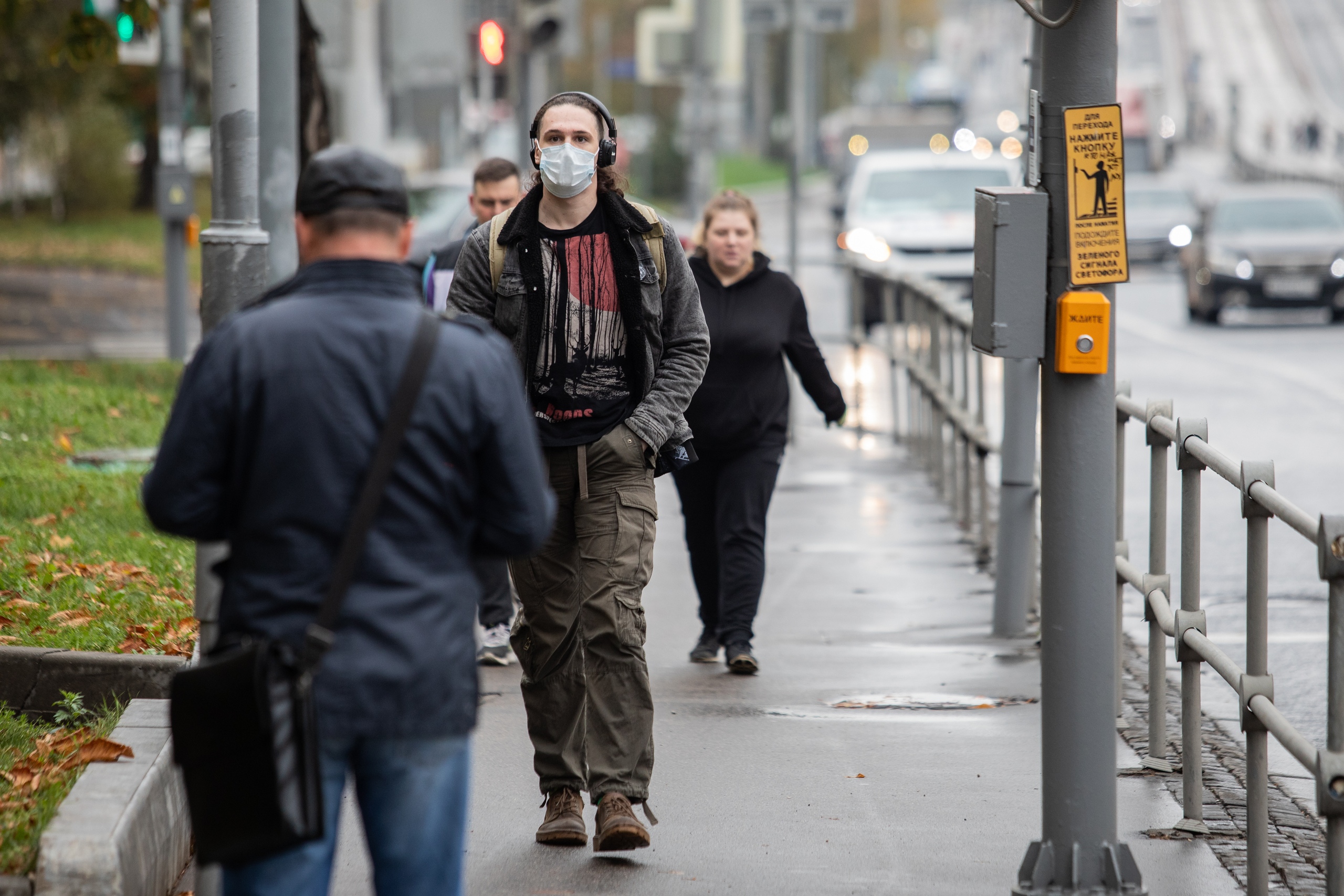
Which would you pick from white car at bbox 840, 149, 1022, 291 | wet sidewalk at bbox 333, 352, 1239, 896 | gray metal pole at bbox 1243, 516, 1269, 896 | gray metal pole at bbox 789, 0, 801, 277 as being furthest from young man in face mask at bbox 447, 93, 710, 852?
white car at bbox 840, 149, 1022, 291

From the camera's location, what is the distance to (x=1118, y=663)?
21.6 feet

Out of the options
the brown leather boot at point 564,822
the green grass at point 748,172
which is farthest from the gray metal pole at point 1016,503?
the green grass at point 748,172

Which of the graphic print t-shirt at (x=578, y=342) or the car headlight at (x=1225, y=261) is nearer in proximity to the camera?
the graphic print t-shirt at (x=578, y=342)

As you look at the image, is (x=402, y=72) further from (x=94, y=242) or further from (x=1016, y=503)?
(x=94, y=242)

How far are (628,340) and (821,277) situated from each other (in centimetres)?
2591

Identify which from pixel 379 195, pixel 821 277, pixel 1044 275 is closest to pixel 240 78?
pixel 379 195

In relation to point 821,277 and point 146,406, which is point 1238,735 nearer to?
point 146,406

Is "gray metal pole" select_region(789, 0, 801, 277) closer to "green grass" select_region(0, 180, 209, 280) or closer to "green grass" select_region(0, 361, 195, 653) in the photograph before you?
"green grass" select_region(0, 361, 195, 653)

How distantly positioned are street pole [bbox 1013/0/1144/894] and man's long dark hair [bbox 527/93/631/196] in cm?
123

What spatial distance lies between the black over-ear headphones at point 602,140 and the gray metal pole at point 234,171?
71cm

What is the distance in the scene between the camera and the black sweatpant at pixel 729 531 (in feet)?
23.8

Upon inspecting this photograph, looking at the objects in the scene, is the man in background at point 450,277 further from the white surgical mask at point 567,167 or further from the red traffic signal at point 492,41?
the red traffic signal at point 492,41

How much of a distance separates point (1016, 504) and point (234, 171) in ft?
13.8

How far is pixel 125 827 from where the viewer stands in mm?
4273
